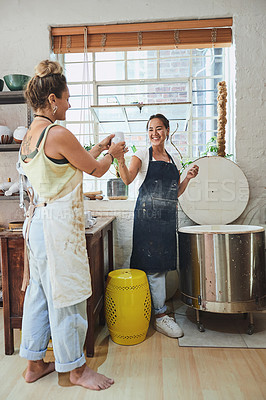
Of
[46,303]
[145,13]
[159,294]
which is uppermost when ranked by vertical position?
[145,13]

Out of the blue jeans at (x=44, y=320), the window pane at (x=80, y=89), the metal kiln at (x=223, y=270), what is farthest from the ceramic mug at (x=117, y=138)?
the window pane at (x=80, y=89)

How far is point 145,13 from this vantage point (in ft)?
10.6

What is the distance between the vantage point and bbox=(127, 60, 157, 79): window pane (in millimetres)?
3656

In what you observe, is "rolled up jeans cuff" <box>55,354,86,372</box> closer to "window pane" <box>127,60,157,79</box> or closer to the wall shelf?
the wall shelf

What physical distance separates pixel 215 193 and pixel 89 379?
6.42ft

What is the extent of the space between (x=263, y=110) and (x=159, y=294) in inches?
78.3

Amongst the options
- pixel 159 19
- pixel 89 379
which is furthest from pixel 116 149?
pixel 159 19

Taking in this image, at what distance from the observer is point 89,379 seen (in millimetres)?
1883

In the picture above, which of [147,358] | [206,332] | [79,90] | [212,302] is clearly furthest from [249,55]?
[147,358]

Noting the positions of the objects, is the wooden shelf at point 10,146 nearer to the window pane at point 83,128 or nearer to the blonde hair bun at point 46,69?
the window pane at point 83,128

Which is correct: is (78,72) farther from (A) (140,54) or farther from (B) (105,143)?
(B) (105,143)

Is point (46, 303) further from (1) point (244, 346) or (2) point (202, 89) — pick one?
(2) point (202, 89)

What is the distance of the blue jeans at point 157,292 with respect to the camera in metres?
2.67

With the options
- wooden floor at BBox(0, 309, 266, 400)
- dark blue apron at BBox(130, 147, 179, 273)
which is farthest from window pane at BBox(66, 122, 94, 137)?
wooden floor at BBox(0, 309, 266, 400)
